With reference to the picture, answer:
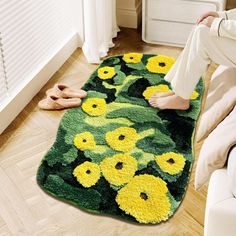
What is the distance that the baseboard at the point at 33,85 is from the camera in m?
2.50

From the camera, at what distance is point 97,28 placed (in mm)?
3061

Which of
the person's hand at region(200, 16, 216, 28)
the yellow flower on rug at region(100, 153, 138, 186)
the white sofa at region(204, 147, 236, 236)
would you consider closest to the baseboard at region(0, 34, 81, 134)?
the yellow flower on rug at region(100, 153, 138, 186)

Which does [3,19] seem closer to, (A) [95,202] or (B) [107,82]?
(B) [107,82]

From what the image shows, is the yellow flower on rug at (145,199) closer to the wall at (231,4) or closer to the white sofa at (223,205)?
the white sofa at (223,205)

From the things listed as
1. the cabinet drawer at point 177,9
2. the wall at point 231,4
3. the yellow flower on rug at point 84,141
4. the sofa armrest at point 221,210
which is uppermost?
the sofa armrest at point 221,210

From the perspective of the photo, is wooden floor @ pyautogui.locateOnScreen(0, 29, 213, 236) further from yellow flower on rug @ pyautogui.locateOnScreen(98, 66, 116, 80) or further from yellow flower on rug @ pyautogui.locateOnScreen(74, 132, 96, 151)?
yellow flower on rug @ pyautogui.locateOnScreen(98, 66, 116, 80)

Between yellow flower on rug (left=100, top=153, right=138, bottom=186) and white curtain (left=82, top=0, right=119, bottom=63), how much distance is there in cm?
97

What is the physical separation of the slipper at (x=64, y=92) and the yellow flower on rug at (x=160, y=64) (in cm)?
48

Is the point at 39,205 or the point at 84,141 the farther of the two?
the point at 84,141

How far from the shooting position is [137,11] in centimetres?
348

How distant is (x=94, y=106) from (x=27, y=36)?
521 mm

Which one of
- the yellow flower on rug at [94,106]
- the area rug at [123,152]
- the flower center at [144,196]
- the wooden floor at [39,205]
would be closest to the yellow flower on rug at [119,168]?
the area rug at [123,152]

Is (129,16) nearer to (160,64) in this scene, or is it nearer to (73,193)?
(160,64)

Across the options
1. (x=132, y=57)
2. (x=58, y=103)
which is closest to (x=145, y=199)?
(x=58, y=103)
